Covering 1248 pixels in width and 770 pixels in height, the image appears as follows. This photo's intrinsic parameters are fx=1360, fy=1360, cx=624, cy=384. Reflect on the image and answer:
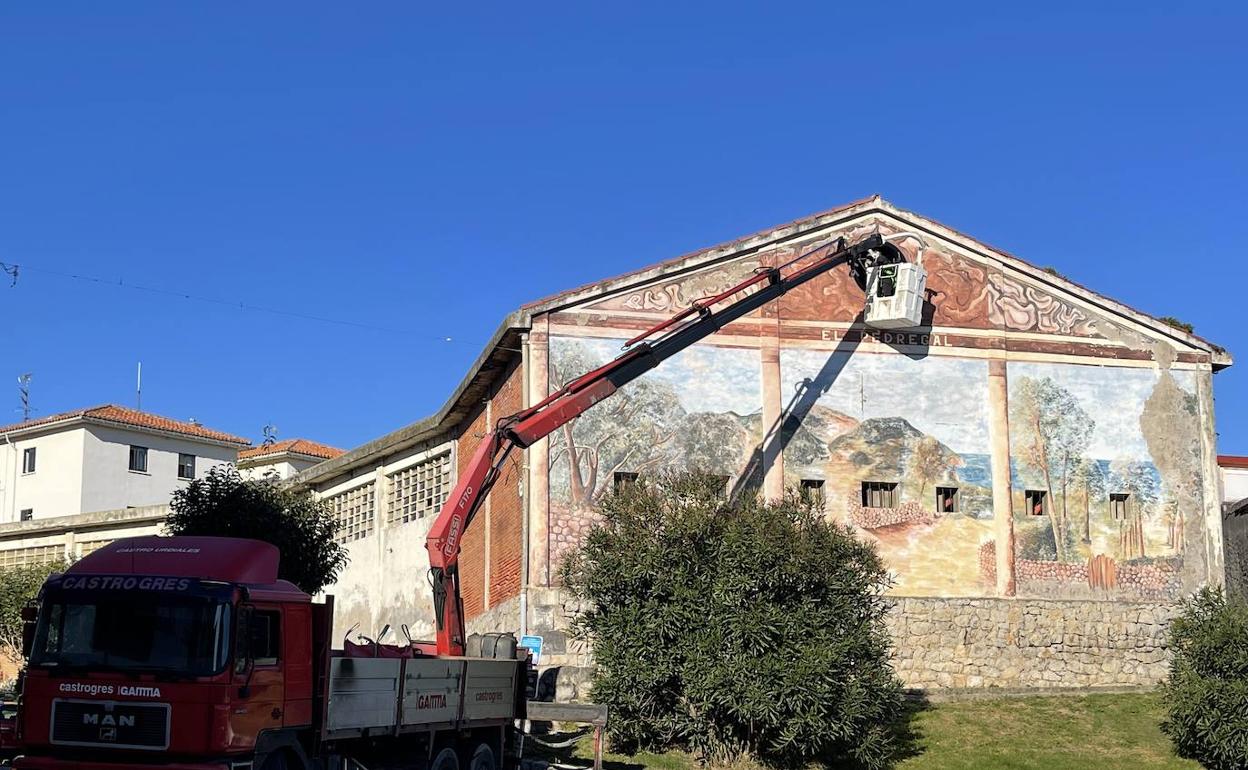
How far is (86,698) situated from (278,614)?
1923 millimetres

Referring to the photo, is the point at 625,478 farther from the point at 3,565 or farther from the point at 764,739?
the point at 3,565

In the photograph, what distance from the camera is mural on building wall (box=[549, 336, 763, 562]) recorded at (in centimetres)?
2905

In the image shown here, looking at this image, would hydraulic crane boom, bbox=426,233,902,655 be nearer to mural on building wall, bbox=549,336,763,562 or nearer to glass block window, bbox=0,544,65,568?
mural on building wall, bbox=549,336,763,562

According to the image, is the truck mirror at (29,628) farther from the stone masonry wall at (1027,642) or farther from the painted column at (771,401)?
the stone masonry wall at (1027,642)

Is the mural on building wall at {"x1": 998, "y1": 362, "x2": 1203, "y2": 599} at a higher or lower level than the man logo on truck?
higher

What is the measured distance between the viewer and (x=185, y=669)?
1259 cm

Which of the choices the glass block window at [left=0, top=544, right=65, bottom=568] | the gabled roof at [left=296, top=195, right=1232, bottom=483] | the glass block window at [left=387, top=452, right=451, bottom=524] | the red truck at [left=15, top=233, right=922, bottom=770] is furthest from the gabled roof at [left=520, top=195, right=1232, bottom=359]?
the glass block window at [left=0, top=544, right=65, bottom=568]

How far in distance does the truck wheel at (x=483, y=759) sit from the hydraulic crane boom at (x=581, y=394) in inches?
91.4

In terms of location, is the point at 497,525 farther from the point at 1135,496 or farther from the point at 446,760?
the point at 1135,496

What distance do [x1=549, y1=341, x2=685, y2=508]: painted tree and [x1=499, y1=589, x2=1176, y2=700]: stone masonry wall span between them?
354 centimetres

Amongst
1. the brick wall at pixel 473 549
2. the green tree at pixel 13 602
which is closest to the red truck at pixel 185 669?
the brick wall at pixel 473 549

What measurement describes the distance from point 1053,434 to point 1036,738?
8.30 metres

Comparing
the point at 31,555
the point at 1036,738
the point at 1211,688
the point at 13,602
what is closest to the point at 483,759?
the point at 1036,738

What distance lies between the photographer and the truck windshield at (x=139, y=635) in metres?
12.7
